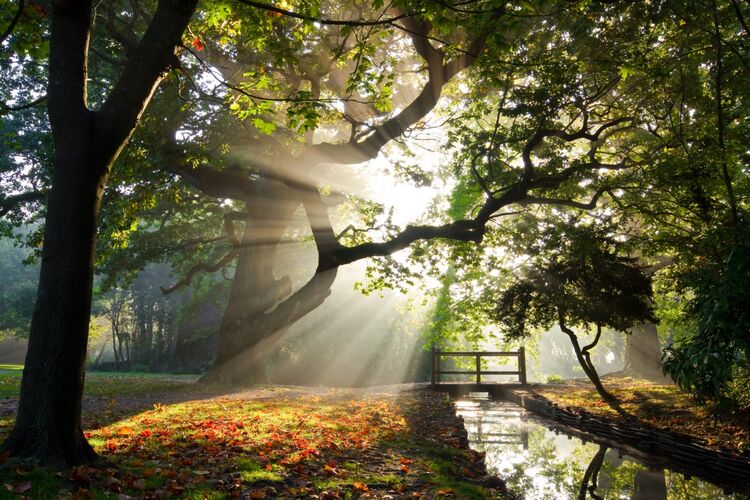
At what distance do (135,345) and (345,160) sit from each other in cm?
3859

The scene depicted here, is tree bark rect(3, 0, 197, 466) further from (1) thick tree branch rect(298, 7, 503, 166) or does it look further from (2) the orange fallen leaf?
(1) thick tree branch rect(298, 7, 503, 166)

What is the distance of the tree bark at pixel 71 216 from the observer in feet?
16.9

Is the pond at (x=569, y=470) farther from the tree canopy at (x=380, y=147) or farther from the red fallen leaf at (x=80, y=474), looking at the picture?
the red fallen leaf at (x=80, y=474)

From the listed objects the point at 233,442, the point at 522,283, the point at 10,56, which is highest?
the point at 10,56

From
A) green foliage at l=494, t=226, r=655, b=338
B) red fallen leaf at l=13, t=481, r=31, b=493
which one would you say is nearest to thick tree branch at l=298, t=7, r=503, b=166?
green foliage at l=494, t=226, r=655, b=338

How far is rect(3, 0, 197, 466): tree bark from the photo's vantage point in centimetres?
514

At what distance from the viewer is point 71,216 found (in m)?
5.50

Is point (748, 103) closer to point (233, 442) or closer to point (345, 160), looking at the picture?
point (345, 160)

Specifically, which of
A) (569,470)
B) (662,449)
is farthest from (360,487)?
(662,449)

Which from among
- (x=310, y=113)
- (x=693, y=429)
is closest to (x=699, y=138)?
(x=693, y=429)

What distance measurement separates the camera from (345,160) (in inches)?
→ 673

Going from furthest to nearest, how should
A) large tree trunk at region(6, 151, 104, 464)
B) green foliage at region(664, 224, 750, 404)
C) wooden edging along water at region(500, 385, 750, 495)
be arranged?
wooden edging along water at region(500, 385, 750, 495), green foliage at region(664, 224, 750, 404), large tree trunk at region(6, 151, 104, 464)

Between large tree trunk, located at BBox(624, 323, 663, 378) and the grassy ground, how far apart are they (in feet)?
33.2

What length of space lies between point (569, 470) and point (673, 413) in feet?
23.4
